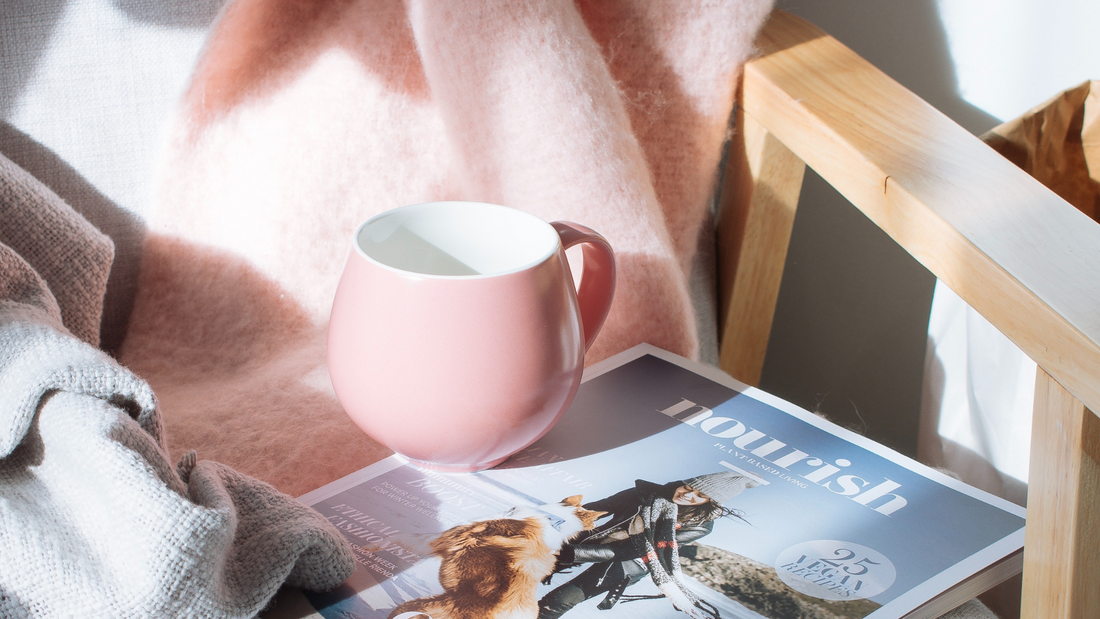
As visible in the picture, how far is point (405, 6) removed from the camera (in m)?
0.52

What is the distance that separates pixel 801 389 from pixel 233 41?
555 millimetres

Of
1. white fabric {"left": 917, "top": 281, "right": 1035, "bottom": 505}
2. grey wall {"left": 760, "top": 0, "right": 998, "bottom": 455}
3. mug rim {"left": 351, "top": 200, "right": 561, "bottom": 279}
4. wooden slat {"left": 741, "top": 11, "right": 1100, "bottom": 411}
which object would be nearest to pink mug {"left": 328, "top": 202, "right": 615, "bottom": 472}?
mug rim {"left": 351, "top": 200, "right": 561, "bottom": 279}

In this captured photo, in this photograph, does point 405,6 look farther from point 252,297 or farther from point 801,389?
point 801,389

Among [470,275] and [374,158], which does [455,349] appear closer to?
[470,275]

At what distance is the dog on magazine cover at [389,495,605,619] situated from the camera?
31 centimetres

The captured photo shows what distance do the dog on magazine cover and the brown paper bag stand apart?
0.41 meters

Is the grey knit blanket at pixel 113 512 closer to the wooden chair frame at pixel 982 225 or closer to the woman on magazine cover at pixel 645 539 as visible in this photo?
the woman on magazine cover at pixel 645 539

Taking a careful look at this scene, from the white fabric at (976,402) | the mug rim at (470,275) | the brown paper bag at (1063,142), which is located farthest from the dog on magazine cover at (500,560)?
the brown paper bag at (1063,142)

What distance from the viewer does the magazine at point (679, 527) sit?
0.31m

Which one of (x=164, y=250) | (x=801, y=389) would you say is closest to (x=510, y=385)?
(x=164, y=250)

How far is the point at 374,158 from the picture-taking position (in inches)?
21.7

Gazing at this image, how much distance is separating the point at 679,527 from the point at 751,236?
11.4 inches

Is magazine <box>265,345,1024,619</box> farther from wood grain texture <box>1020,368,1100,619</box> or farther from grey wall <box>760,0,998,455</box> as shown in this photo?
grey wall <box>760,0,998,455</box>

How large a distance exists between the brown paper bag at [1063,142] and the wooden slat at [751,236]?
142 millimetres
